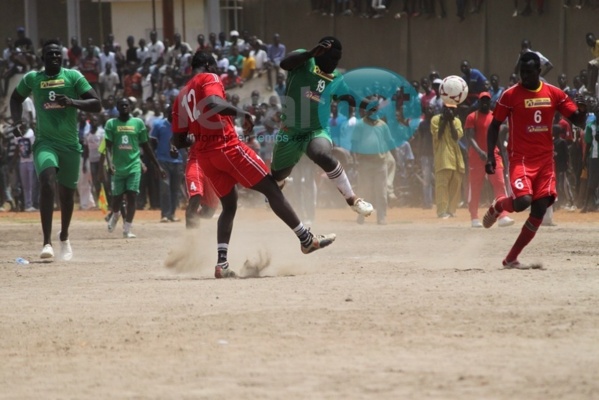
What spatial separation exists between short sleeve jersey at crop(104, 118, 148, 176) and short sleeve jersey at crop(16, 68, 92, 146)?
17.9 ft

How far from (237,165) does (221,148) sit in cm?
22

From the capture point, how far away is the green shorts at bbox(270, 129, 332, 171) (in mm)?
12133

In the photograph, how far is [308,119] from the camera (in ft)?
39.7

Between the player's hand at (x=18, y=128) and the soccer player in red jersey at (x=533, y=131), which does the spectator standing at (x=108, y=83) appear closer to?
the player's hand at (x=18, y=128)

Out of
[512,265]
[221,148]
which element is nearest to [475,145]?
[512,265]

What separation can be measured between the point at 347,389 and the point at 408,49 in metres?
27.1

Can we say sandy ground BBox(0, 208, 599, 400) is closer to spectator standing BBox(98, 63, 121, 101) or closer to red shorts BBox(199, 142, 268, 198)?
red shorts BBox(199, 142, 268, 198)

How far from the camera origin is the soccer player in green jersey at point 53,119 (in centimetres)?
1372

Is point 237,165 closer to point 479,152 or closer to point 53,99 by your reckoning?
point 53,99

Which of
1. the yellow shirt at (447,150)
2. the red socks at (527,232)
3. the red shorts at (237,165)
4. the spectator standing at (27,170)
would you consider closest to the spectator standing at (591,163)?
the yellow shirt at (447,150)

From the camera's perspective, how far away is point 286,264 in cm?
1262

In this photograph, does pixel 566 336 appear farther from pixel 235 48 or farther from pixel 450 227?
pixel 235 48

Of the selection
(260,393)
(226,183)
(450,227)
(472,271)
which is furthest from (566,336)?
(450,227)

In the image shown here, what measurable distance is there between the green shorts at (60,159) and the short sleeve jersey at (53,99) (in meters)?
0.07
